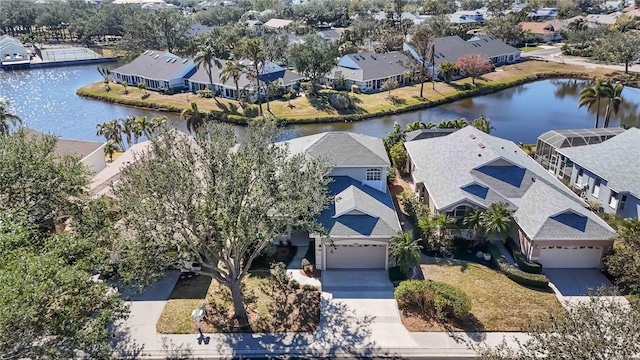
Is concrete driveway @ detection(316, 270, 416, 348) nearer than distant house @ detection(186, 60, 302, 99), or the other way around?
concrete driveway @ detection(316, 270, 416, 348)

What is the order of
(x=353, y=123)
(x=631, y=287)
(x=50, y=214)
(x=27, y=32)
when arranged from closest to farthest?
(x=631, y=287)
(x=50, y=214)
(x=353, y=123)
(x=27, y=32)

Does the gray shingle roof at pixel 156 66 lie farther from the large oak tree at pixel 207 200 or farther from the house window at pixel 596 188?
the house window at pixel 596 188

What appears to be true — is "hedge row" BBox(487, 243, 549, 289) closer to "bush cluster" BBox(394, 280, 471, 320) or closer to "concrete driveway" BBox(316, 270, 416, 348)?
"bush cluster" BBox(394, 280, 471, 320)

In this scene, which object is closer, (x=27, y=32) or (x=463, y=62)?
(x=463, y=62)

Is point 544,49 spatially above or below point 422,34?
below

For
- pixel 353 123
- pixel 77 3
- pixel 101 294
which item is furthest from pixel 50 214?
pixel 77 3

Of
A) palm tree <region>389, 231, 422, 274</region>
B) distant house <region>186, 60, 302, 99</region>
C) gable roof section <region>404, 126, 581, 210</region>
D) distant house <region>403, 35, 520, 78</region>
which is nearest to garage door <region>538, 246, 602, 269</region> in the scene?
gable roof section <region>404, 126, 581, 210</region>

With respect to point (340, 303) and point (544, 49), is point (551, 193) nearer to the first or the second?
point (340, 303)

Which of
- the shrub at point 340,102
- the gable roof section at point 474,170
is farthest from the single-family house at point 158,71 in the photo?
the gable roof section at point 474,170
